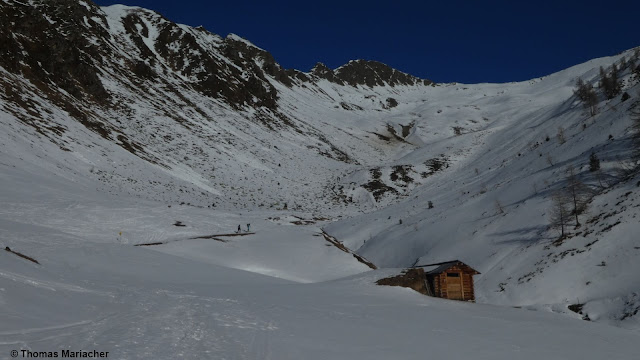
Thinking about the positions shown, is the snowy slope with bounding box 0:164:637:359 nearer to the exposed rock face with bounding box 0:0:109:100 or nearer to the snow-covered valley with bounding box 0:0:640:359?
the snow-covered valley with bounding box 0:0:640:359

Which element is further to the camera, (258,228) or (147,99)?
(147,99)

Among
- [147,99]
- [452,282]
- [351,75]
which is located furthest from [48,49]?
[351,75]

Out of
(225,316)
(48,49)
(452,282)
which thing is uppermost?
(48,49)

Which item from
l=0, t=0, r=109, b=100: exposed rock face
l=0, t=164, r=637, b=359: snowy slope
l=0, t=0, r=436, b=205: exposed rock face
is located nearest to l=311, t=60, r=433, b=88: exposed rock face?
l=0, t=0, r=436, b=205: exposed rock face

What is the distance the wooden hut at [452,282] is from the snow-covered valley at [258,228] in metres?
1.20

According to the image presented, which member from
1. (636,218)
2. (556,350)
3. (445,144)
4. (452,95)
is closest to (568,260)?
(636,218)

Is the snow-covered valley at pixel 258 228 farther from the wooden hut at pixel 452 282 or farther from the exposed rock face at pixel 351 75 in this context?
the exposed rock face at pixel 351 75

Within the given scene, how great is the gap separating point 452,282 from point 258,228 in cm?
1765

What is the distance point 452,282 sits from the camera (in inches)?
803

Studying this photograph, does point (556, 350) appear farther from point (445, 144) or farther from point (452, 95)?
point (452, 95)

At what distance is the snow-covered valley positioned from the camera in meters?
10.9

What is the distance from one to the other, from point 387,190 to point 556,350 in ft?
150

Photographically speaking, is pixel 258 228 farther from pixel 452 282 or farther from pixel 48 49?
pixel 48 49

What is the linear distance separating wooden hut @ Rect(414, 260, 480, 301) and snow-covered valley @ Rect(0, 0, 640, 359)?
1.20m
